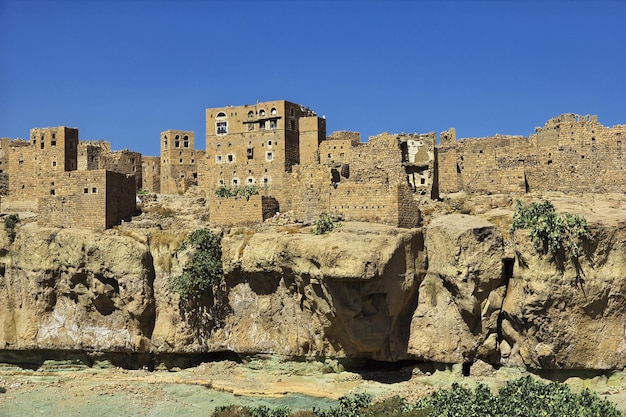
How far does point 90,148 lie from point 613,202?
41.6 meters

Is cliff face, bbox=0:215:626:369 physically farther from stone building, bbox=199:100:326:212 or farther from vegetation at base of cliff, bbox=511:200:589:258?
stone building, bbox=199:100:326:212

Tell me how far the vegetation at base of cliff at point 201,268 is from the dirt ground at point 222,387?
5168 millimetres

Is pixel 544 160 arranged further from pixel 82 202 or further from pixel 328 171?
pixel 82 202

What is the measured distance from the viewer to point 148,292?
51.0 metres

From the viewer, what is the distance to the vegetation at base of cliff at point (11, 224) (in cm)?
5481

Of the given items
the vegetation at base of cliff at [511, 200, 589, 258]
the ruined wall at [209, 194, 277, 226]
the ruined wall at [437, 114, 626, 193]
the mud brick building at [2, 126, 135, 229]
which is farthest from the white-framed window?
the vegetation at base of cliff at [511, 200, 589, 258]

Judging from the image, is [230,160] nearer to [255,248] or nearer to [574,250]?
[255,248]

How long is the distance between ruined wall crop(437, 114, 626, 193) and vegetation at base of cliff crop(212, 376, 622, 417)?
14558 millimetres

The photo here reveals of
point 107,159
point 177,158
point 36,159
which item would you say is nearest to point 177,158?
point 177,158

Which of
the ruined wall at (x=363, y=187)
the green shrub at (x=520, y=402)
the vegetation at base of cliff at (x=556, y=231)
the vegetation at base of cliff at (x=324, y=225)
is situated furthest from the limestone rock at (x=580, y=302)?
the vegetation at base of cliff at (x=324, y=225)

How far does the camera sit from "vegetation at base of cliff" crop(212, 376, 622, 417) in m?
37.1

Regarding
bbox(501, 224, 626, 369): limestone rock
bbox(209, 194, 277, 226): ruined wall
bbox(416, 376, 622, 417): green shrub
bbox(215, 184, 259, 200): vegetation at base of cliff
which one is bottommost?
bbox(416, 376, 622, 417): green shrub

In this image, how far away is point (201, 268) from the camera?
49.8m

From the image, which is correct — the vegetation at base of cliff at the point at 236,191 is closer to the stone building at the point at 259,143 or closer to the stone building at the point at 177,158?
the stone building at the point at 259,143
